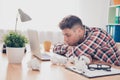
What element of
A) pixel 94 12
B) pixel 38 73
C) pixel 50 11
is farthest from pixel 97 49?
pixel 94 12

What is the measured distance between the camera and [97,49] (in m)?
1.60

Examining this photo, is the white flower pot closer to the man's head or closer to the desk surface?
the desk surface

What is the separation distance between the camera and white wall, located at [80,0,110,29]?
400 cm

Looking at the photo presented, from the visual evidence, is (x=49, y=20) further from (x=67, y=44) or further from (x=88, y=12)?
(x=67, y=44)

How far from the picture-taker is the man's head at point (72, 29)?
71.9 inches

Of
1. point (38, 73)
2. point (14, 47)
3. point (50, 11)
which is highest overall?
point (50, 11)

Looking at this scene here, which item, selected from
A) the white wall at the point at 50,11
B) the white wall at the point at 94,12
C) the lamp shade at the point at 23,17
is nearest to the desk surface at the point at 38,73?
the lamp shade at the point at 23,17

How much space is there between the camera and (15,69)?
3.92 ft

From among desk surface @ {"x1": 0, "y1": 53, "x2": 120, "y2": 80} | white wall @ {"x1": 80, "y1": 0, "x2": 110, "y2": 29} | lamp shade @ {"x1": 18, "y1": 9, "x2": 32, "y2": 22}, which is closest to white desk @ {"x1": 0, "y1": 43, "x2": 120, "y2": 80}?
desk surface @ {"x1": 0, "y1": 53, "x2": 120, "y2": 80}

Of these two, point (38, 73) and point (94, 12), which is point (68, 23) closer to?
point (38, 73)

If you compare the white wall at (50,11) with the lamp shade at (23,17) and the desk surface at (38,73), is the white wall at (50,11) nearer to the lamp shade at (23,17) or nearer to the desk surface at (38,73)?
the lamp shade at (23,17)

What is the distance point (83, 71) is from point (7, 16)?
2.72m

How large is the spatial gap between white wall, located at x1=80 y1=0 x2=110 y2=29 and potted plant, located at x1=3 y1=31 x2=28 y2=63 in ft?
9.04

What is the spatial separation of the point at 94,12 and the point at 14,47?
9.55ft
